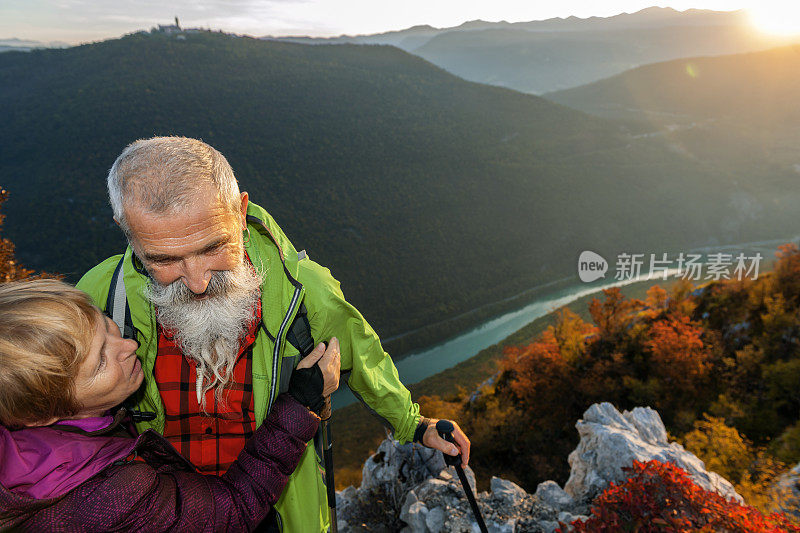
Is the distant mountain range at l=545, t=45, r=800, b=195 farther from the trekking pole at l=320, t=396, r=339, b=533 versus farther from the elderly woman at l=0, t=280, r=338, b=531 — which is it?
the elderly woman at l=0, t=280, r=338, b=531

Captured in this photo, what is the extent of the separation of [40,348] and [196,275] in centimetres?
90

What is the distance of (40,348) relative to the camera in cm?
173

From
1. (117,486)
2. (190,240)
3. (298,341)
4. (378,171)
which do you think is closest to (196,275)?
(190,240)

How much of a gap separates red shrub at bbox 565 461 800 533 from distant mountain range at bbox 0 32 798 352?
5828 cm

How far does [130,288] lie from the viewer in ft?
8.73

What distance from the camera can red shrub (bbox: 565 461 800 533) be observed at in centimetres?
466

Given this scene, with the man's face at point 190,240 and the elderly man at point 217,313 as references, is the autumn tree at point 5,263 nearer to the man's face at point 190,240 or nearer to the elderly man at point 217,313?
the elderly man at point 217,313

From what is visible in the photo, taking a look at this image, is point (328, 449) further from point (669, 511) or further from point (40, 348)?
point (669, 511)

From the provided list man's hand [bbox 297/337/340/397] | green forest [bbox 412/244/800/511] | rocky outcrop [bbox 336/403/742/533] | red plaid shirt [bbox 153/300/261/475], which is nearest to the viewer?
man's hand [bbox 297/337/340/397]

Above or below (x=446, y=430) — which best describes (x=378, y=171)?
below

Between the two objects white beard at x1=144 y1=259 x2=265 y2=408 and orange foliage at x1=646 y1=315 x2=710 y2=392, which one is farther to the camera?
orange foliage at x1=646 y1=315 x2=710 y2=392
